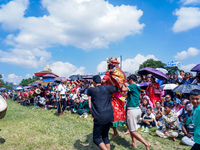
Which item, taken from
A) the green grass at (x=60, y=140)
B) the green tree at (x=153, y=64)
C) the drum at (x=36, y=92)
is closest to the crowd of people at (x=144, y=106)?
the green grass at (x=60, y=140)

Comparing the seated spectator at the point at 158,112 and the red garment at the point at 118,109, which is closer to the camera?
the red garment at the point at 118,109

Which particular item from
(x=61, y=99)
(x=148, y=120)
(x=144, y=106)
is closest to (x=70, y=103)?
(x=61, y=99)

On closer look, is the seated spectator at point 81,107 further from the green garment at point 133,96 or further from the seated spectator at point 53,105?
the green garment at point 133,96

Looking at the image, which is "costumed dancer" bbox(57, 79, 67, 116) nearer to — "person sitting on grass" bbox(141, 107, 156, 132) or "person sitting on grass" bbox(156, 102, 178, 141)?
"person sitting on grass" bbox(141, 107, 156, 132)

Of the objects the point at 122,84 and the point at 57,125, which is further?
the point at 57,125

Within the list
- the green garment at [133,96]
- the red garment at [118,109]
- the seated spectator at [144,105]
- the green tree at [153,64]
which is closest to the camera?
the green garment at [133,96]

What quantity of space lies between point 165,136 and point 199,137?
3125 millimetres

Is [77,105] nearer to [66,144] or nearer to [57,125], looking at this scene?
[57,125]

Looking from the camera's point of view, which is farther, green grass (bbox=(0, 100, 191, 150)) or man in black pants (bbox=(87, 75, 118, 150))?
green grass (bbox=(0, 100, 191, 150))

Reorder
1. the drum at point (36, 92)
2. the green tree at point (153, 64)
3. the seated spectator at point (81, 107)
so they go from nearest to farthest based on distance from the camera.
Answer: the seated spectator at point (81, 107), the drum at point (36, 92), the green tree at point (153, 64)

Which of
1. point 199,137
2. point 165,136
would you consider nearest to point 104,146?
point 199,137

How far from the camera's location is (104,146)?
9.93 feet

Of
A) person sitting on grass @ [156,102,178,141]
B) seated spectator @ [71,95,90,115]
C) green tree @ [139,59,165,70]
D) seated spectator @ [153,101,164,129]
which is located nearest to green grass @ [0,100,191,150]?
person sitting on grass @ [156,102,178,141]

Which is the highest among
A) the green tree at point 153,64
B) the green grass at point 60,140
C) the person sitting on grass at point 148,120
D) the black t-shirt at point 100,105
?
the green tree at point 153,64
